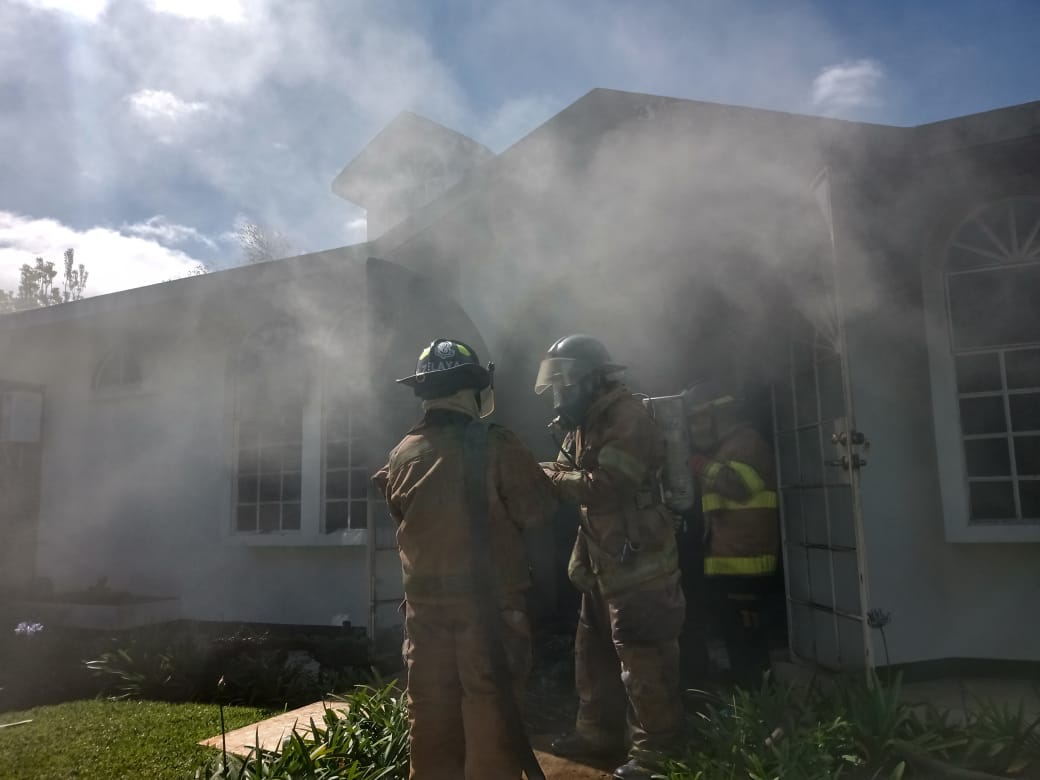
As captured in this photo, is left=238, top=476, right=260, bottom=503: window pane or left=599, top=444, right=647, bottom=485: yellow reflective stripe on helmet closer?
left=599, top=444, right=647, bottom=485: yellow reflective stripe on helmet

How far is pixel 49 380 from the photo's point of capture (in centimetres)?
961

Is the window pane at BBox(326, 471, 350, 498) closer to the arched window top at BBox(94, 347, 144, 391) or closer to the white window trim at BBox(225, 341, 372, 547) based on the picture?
the white window trim at BBox(225, 341, 372, 547)

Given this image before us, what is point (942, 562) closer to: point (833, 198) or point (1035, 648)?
point (1035, 648)

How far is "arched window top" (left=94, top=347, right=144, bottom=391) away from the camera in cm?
895

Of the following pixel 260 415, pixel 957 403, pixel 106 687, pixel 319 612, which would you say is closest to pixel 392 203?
pixel 260 415

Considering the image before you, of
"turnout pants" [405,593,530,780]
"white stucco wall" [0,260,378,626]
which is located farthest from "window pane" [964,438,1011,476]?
"white stucco wall" [0,260,378,626]

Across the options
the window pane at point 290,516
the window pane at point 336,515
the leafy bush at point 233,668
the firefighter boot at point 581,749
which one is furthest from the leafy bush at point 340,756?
the window pane at point 290,516

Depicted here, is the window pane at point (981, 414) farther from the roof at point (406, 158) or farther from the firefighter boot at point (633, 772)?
the roof at point (406, 158)

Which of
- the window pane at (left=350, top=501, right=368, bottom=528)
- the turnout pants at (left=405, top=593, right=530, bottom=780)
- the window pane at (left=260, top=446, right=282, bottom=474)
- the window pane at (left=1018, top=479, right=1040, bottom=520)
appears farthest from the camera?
the window pane at (left=260, top=446, right=282, bottom=474)

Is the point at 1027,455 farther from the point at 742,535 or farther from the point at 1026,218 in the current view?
the point at 742,535

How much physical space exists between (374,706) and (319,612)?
150 inches

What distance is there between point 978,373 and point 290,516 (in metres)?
6.19

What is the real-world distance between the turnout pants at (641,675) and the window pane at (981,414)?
8.02 feet

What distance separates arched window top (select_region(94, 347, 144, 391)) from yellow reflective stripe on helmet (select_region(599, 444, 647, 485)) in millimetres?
7508
